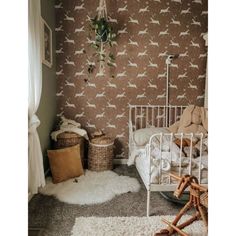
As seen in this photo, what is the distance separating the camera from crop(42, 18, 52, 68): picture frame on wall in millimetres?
3033

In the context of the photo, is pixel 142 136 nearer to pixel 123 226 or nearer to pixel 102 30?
pixel 123 226

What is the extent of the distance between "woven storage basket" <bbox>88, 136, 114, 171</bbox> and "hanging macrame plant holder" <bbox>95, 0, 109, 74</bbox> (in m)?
1.04

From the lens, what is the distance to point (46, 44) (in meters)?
3.23

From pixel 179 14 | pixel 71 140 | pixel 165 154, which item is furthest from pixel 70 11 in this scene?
pixel 165 154

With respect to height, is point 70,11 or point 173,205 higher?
point 70,11

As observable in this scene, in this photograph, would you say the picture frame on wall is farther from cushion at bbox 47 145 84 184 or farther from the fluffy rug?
the fluffy rug

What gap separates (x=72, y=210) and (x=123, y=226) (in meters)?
0.53

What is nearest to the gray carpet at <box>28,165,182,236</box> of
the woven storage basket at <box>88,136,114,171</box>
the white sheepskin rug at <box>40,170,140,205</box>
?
the white sheepskin rug at <box>40,170,140,205</box>

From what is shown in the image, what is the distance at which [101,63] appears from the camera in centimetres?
380
